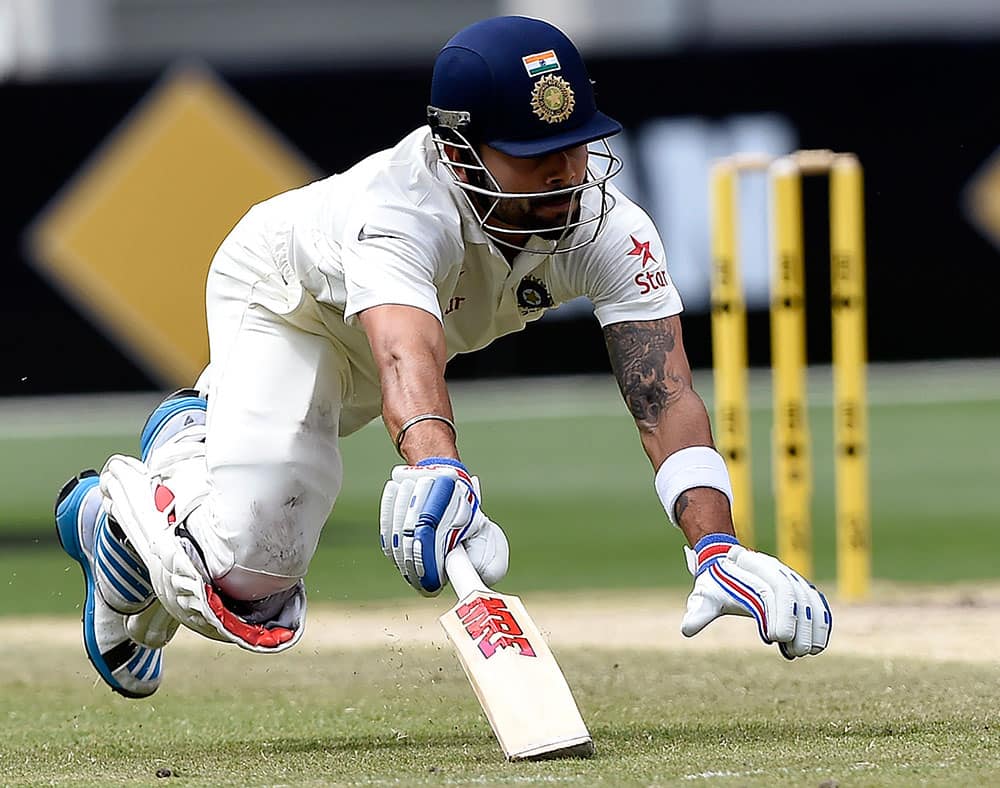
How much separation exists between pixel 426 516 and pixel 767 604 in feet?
2.30

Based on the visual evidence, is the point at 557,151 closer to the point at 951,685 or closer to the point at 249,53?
the point at 951,685

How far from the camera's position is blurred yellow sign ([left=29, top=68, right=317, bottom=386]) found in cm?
1402

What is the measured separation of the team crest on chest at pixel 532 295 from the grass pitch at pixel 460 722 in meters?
0.96

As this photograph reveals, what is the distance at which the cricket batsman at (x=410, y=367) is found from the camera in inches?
152

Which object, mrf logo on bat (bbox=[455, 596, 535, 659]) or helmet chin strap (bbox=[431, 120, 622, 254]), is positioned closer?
mrf logo on bat (bbox=[455, 596, 535, 659])

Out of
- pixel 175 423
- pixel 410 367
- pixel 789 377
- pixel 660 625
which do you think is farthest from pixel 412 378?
pixel 789 377

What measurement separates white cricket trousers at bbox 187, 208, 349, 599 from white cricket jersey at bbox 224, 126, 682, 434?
0.20ft

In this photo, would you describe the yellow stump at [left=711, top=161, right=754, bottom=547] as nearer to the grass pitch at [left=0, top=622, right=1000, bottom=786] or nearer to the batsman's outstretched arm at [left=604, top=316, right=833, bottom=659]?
the grass pitch at [left=0, top=622, right=1000, bottom=786]

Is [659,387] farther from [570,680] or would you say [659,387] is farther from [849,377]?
[849,377]

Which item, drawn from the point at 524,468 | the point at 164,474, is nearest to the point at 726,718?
the point at 164,474

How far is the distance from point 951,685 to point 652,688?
2.51 ft

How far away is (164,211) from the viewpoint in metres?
14.0

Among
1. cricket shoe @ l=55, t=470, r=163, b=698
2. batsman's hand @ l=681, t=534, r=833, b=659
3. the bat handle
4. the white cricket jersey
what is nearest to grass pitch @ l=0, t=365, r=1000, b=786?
cricket shoe @ l=55, t=470, r=163, b=698

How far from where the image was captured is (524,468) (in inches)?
441
